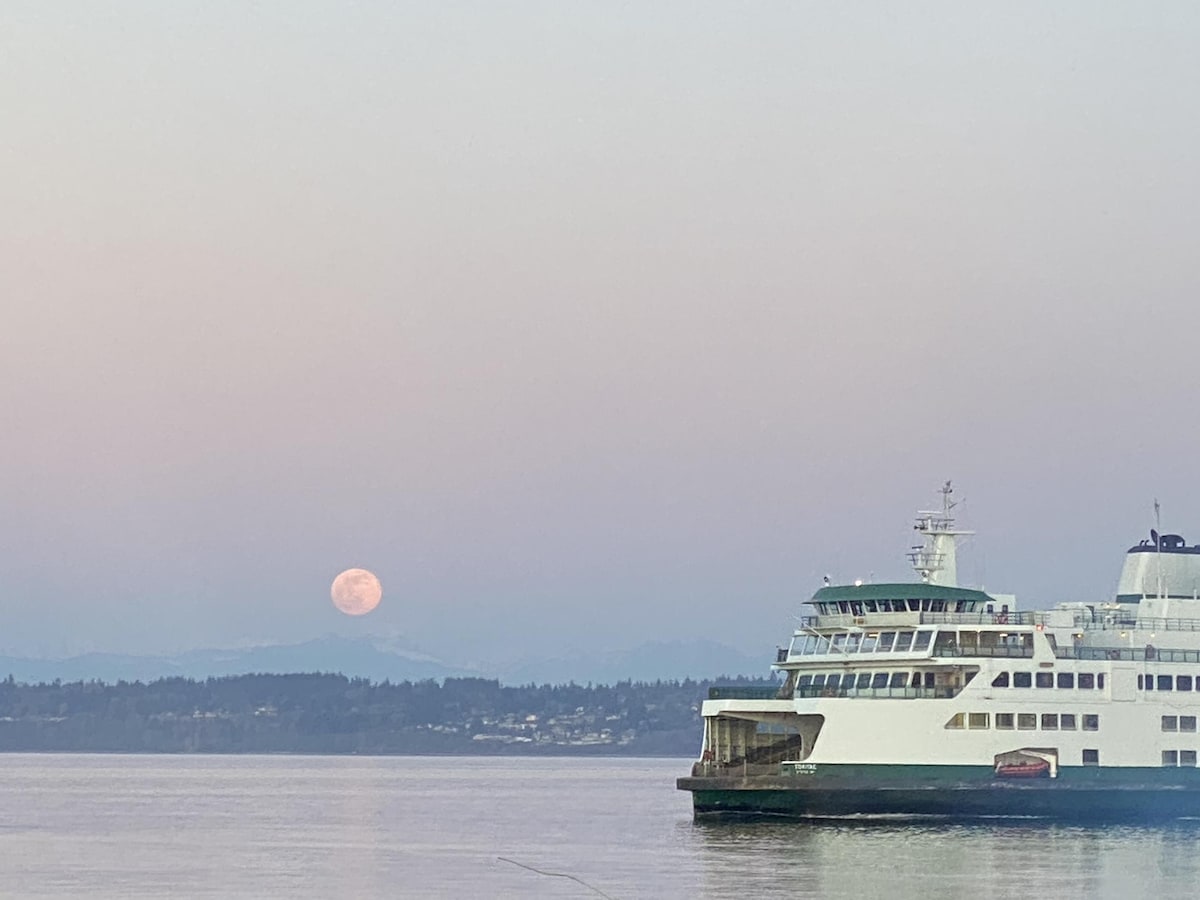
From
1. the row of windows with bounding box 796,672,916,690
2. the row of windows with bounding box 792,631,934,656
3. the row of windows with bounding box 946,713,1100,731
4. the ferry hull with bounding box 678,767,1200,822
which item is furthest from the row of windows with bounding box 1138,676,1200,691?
the row of windows with bounding box 792,631,934,656

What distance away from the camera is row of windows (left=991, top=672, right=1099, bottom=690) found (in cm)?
6012

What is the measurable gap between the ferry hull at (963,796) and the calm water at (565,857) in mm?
562

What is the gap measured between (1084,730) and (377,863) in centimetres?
1914

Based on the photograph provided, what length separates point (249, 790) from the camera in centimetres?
12462

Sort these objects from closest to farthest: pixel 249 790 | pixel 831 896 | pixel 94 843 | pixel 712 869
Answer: pixel 831 896, pixel 712 869, pixel 94 843, pixel 249 790

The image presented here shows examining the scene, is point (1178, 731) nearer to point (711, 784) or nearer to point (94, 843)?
point (711, 784)

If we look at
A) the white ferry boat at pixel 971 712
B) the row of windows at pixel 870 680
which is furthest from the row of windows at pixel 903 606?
the row of windows at pixel 870 680

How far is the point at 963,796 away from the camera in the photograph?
58.8 m

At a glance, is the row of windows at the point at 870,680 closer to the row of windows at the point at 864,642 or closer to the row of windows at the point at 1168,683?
the row of windows at the point at 864,642

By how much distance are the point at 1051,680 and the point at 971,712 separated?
103 inches

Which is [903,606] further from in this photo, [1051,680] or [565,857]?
[565,857]

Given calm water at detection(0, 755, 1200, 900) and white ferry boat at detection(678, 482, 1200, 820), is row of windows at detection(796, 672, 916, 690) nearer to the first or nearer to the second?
white ferry boat at detection(678, 482, 1200, 820)

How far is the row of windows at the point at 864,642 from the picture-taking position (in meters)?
60.4

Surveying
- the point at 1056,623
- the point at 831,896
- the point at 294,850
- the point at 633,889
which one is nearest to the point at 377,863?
the point at 294,850
